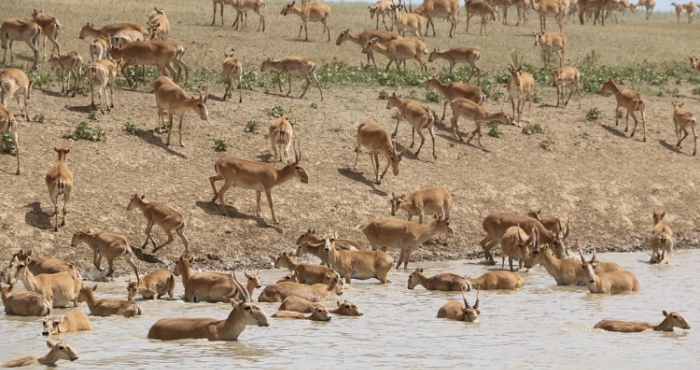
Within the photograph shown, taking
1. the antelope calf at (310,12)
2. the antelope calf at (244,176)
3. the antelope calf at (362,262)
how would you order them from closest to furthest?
the antelope calf at (362,262), the antelope calf at (244,176), the antelope calf at (310,12)

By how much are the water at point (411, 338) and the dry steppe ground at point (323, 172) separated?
2783 mm

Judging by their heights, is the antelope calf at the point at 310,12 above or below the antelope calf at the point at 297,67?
above

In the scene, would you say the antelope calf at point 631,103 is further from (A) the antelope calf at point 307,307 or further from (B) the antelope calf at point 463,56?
(A) the antelope calf at point 307,307

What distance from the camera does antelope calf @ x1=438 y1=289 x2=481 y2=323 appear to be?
49.1 feet

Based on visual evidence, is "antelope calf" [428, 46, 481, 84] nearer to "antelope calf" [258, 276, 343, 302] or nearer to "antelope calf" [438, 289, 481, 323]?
"antelope calf" [258, 276, 343, 302]

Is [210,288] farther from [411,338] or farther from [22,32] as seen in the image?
[22,32]

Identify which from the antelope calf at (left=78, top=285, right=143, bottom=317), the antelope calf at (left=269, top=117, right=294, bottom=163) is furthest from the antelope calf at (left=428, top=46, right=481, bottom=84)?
the antelope calf at (left=78, top=285, right=143, bottom=317)

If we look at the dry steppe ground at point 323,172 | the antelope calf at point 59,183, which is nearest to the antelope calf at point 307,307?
the dry steppe ground at point 323,172

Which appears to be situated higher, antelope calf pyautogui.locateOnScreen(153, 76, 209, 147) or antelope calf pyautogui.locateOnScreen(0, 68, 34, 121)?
antelope calf pyautogui.locateOnScreen(0, 68, 34, 121)

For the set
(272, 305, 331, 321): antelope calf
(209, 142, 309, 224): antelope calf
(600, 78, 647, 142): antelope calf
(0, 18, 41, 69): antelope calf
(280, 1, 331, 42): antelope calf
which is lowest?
(272, 305, 331, 321): antelope calf

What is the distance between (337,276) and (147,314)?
305 cm

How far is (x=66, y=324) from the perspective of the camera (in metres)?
13.5

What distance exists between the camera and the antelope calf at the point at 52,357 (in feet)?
38.4

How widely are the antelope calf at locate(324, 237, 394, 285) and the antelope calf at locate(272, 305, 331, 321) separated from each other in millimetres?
2966
